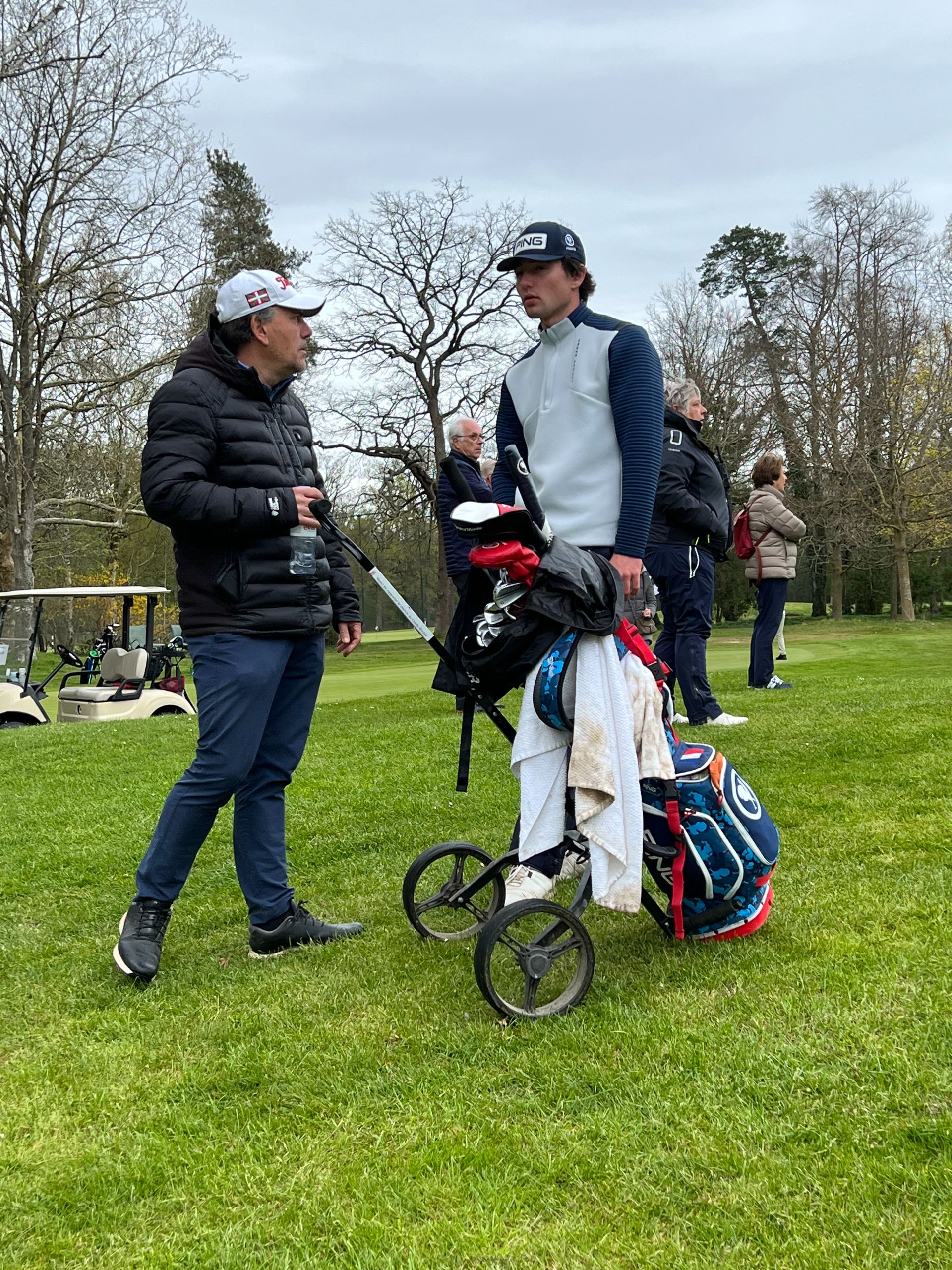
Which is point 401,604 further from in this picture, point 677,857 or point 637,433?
point 677,857

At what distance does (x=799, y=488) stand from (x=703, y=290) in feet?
32.7

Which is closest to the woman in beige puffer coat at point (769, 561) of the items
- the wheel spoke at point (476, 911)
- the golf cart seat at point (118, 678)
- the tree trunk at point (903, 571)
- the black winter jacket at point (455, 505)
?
the black winter jacket at point (455, 505)

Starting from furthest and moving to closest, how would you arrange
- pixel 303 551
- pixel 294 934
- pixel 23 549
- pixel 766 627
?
pixel 23 549 → pixel 766 627 → pixel 294 934 → pixel 303 551

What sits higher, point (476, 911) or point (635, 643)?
point (635, 643)

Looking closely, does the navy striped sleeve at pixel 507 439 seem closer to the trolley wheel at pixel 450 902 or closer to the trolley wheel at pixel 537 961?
the trolley wheel at pixel 450 902

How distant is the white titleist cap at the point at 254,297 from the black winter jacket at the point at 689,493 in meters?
3.43

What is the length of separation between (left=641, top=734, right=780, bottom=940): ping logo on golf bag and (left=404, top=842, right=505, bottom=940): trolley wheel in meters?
0.55

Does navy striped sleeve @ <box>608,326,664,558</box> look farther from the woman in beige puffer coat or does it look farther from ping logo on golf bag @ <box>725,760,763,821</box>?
the woman in beige puffer coat

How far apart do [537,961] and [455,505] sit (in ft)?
15.6

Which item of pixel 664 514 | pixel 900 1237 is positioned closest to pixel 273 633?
pixel 900 1237

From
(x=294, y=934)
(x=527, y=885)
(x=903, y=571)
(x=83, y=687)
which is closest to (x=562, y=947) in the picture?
(x=527, y=885)

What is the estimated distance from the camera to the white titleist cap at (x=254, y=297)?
3.25 m

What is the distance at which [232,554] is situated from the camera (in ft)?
10.6

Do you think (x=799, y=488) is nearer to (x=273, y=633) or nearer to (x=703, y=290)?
(x=703, y=290)
